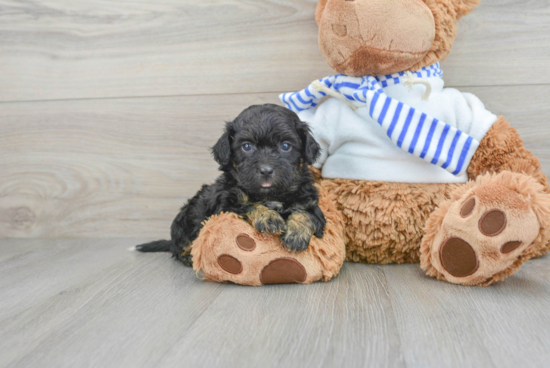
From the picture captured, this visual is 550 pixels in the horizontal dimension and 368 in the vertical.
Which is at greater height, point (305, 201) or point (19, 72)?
point (19, 72)

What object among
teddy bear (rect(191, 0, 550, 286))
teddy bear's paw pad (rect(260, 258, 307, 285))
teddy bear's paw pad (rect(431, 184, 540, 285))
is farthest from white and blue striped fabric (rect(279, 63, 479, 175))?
teddy bear's paw pad (rect(260, 258, 307, 285))

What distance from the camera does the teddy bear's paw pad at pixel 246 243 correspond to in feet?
5.22

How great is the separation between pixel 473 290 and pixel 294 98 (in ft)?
3.56

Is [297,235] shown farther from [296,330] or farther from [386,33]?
[386,33]

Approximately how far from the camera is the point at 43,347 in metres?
1.19

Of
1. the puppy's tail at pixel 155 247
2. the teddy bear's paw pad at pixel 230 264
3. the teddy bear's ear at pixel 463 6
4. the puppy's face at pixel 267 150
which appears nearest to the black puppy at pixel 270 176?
the puppy's face at pixel 267 150

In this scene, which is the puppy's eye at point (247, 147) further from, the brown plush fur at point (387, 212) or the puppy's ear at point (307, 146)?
the brown plush fur at point (387, 212)

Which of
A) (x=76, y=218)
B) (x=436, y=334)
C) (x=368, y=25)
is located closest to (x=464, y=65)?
(x=368, y=25)

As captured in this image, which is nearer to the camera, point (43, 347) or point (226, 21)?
point (43, 347)

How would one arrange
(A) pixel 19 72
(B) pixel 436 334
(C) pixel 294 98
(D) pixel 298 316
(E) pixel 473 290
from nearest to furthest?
(B) pixel 436 334 < (D) pixel 298 316 < (E) pixel 473 290 < (C) pixel 294 98 < (A) pixel 19 72

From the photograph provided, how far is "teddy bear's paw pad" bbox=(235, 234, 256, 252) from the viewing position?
1.59 metres

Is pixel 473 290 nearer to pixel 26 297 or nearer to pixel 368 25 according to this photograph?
pixel 368 25

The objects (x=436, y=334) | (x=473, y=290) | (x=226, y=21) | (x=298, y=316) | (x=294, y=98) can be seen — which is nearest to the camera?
(x=436, y=334)

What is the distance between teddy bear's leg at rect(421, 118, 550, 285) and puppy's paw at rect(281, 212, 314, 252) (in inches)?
17.7
